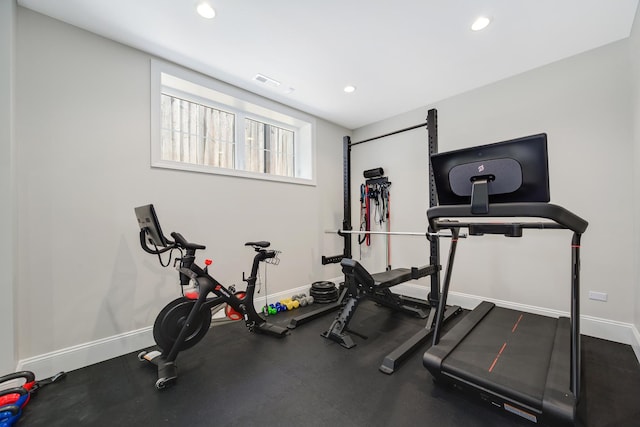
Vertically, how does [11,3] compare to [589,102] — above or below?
above

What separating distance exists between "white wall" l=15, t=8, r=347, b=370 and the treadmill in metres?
2.45

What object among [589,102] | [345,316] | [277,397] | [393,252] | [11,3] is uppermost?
[11,3]

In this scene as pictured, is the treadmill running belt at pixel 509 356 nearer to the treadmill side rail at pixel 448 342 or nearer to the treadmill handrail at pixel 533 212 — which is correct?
the treadmill side rail at pixel 448 342

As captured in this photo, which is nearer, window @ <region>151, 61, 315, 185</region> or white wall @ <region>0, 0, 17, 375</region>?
white wall @ <region>0, 0, 17, 375</region>

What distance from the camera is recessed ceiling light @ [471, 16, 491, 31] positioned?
7.01 feet

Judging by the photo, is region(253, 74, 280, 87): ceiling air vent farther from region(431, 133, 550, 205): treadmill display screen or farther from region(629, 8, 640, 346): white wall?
region(629, 8, 640, 346): white wall

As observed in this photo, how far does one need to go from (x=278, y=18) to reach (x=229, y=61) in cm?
83

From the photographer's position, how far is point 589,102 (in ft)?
8.41

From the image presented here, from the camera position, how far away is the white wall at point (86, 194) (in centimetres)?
198

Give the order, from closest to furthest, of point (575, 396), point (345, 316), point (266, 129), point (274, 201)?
1. point (575, 396)
2. point (345, 316)
3. point (274, 201)
4. point (266, 129)

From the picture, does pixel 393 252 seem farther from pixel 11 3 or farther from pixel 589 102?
pixel 11 3

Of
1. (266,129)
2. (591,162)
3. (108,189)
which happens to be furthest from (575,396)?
(266,129)

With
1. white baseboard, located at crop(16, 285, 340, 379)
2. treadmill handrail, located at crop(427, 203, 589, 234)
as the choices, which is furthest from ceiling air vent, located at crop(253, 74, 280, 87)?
white baseboard, located at crop(16, 285, 340, 379)

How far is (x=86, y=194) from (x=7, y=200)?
1.62 ft
